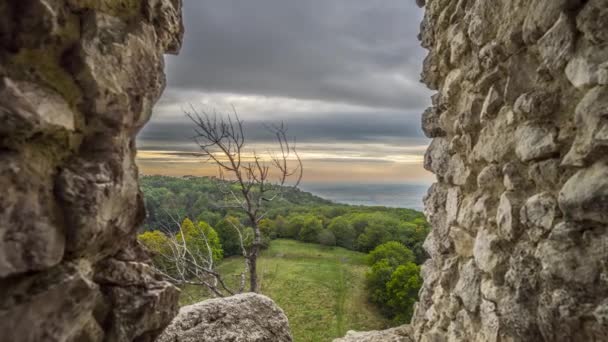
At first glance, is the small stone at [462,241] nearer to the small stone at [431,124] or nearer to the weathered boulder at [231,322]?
the small stone at [431,124]

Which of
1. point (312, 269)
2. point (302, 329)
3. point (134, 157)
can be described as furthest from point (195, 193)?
point (312, 269)

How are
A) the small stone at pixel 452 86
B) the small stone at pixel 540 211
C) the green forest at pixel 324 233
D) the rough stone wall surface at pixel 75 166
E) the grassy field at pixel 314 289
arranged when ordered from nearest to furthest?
the rough stone wall surface at pixel 75 166, the small stone at pixel 540 211, the small stone at pixel 452 86, the green forest at pixel 324 233, the grassy field at pixel 314 289

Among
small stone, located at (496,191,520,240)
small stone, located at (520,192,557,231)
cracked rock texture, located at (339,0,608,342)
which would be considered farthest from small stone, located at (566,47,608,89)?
small stone, located at (496,191,520,240)

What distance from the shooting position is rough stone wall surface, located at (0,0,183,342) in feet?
5.13

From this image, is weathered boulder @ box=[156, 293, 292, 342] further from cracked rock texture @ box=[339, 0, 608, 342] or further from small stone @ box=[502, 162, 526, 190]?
small stone @ box=[502, 162, 526, 190]

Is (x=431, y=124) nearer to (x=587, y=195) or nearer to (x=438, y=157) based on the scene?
(x=438, y=157)

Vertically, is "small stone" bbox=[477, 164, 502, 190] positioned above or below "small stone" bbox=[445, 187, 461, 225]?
above

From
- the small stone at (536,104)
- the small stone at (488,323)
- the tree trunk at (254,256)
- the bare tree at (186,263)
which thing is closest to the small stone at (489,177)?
the small stone at (536,104)

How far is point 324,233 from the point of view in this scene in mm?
33219

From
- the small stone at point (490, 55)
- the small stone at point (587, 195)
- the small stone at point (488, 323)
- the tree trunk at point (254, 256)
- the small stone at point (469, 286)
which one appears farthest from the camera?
the tree trunk at point (254, 256)

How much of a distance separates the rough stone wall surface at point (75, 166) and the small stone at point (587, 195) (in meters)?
2.25

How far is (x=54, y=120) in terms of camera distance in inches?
66.2

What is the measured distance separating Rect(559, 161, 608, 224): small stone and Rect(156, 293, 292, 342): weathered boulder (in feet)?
8.78

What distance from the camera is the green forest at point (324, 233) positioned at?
13.3 m
